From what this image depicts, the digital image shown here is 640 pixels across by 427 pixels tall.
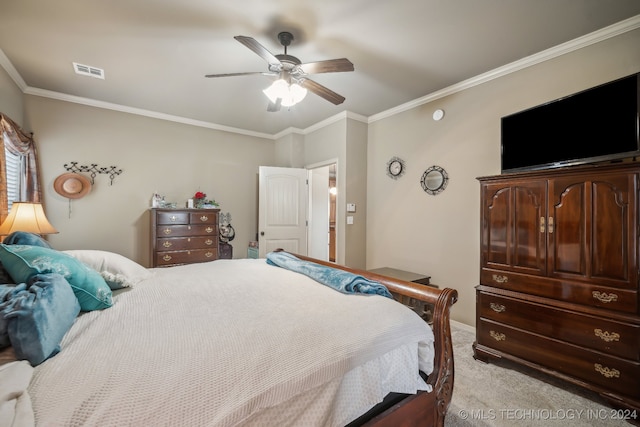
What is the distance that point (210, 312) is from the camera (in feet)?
4.01

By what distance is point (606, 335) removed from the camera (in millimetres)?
1724

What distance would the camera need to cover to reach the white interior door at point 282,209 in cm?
412

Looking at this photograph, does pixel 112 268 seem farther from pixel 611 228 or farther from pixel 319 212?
pixel 319 212

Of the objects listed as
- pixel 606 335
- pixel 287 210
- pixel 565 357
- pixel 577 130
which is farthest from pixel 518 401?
pixel 287 210

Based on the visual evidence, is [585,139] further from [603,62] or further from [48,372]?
[48,372]

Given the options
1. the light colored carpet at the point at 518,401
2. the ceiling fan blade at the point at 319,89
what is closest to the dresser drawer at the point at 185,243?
the ceiling fan blade at the point at 319,89

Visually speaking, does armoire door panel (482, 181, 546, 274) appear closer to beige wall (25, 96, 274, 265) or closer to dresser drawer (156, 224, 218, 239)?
dresser drawer (156, 224, 218, 239)

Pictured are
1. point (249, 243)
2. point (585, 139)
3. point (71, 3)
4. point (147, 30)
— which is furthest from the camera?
point (249, 243)

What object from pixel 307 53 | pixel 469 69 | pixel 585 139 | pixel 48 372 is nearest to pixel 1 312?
pixel 48 372

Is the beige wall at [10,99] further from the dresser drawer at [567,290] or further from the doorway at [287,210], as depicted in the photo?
the dresser drawer at [567,290]

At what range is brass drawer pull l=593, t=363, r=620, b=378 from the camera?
168 centimetres

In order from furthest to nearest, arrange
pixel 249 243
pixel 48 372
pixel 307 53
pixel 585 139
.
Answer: pixel 249 243 < pixel 307 53 < pixel 585 139 < pixel 48 372

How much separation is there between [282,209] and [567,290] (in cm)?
340

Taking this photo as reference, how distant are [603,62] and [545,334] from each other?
7.15 ft
